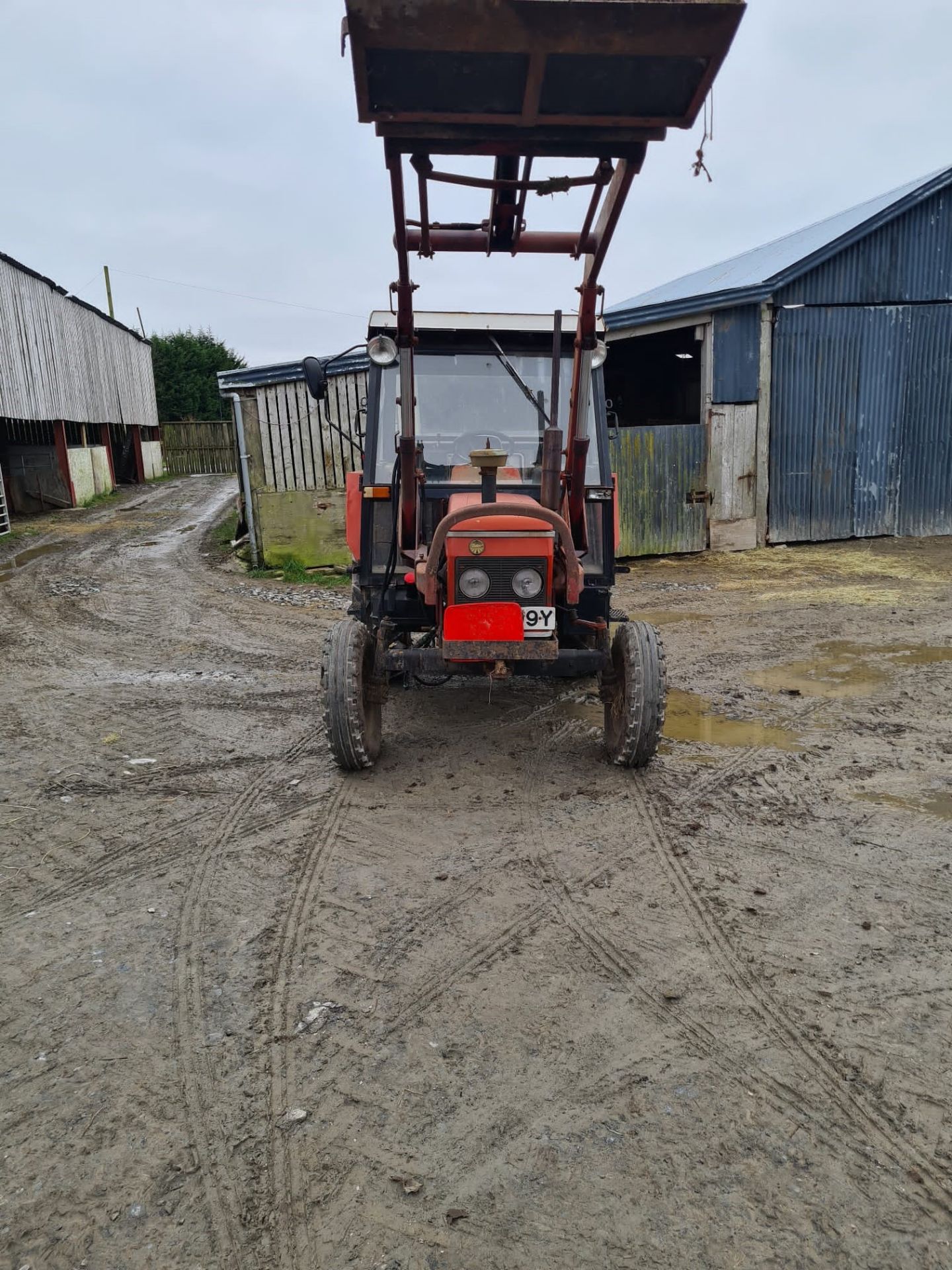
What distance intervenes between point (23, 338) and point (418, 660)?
1913 cm

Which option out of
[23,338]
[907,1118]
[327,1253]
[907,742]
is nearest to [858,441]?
[907,742]

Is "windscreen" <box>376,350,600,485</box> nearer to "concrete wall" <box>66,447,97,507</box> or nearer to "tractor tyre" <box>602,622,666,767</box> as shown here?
"tractor tyre" <box>602,622,666,767</box>

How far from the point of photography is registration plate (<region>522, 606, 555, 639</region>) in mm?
4516

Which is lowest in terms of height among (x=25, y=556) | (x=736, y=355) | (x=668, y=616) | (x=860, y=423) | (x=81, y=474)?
(x=668, y=616)

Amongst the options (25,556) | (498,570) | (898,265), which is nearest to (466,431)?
(498,570)

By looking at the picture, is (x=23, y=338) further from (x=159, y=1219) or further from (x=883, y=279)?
(x=159, y=1219)

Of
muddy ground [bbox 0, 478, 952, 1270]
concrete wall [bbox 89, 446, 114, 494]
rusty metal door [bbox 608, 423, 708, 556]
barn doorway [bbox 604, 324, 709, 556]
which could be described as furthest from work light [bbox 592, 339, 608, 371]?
concrete wall [bbox 89, 446, 114, 494]

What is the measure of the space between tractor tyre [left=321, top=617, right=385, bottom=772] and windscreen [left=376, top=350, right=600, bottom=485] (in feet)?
4.38

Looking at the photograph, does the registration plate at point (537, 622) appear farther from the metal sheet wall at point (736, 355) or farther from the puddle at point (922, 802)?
the metal sheet wall at point (736, 355)

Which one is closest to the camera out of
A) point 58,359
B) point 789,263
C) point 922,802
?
point 922,802

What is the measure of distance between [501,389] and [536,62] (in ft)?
8.63

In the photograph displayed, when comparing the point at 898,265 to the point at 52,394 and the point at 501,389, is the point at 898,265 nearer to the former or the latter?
the point at 501,389

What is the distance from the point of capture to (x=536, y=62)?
3.15 metres

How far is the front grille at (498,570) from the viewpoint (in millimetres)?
4504
